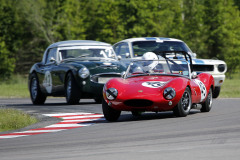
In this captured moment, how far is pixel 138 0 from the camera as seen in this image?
178 feet

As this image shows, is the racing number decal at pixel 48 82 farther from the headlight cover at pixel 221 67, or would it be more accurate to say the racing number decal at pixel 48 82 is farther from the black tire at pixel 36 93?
the headlight cover at pixel 221 67

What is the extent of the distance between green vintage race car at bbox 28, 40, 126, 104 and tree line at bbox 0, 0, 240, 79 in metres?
32.7

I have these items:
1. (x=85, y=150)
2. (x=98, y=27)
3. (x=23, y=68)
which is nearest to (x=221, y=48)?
(x=98, y=27)

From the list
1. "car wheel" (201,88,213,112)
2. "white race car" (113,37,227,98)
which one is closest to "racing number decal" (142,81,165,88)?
"car wheel" (201,88,213,112)

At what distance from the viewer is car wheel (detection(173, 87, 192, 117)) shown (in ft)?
38.6

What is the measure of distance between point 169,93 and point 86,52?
296 inches

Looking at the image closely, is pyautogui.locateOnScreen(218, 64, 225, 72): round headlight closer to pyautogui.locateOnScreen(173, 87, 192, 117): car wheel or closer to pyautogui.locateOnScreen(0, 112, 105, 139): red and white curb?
pyautogui.locateOnScreen(0, 112, 105, 139): red and white curb

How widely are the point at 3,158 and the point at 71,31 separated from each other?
4891 cm

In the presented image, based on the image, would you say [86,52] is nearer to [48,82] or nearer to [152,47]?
[48,82]

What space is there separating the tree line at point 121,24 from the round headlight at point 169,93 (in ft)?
130

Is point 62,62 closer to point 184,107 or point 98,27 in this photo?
point 184,107

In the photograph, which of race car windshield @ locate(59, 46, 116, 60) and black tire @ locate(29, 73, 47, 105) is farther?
black tire @ locate(29, 73, 47, 105)

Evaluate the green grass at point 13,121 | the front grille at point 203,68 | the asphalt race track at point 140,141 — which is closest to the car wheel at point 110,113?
the asphalt race track at point 140,141

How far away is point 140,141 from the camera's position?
8.58m
